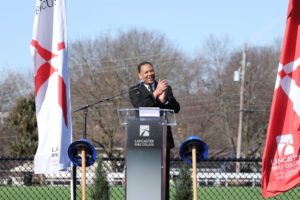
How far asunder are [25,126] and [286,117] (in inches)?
1506

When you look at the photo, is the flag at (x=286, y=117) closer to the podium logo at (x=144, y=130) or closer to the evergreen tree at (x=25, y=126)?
the podium logo at (x=144, y=130)

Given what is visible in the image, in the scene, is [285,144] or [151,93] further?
[151,93]

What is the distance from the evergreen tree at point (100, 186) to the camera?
10.5 metres

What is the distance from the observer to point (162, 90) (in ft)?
29.3

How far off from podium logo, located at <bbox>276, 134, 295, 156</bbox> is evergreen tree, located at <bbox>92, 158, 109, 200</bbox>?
2.94 metres

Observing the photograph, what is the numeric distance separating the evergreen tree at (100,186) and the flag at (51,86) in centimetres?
93

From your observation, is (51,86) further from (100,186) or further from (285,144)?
(285,144)

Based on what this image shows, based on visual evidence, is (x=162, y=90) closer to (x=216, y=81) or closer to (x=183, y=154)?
(x=183, y=154)

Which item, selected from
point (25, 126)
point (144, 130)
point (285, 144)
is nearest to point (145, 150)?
point (144, 130)

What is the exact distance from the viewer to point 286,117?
8.52m

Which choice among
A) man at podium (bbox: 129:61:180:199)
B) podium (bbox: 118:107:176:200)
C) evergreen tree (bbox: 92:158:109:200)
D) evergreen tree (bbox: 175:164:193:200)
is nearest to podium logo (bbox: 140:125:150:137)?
podium (bbox: 118:107:176:200)

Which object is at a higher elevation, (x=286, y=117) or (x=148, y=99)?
(x=148, y=99)

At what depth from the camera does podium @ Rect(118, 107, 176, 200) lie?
8320mm

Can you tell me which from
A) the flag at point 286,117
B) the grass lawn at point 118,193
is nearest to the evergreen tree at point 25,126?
the grass lawn at point 118,193
